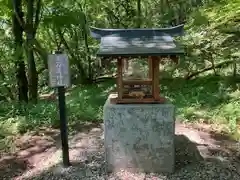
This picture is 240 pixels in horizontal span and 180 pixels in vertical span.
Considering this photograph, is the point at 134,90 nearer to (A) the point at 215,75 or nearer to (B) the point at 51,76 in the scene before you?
(B) the point at 51,76

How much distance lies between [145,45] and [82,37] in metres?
10.4

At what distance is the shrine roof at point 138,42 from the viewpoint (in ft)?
14.0

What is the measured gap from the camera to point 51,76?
4555 millimetres

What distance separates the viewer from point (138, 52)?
427 centimetres

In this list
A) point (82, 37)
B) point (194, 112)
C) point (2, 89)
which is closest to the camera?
point (194, 112)

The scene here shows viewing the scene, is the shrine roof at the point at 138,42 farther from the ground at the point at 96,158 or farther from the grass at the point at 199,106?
the ground at the point at 96,158

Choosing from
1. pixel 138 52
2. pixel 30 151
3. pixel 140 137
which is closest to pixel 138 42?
pixel 138 52

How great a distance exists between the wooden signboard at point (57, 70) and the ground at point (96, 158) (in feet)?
4.73

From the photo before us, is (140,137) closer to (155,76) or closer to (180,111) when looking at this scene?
(155,76)

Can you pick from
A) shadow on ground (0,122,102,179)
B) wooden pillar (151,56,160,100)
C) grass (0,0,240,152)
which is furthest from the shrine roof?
shadow on ground (0,122,102,179)

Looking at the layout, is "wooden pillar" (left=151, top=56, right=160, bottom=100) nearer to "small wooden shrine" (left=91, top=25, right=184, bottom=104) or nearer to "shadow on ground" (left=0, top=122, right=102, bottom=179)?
"small wooden shrine" (left=91, top=25, right=184, bottom=104)

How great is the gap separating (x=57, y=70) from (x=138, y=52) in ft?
4.28

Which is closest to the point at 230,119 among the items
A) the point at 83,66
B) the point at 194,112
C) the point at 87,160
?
the point at 194,112

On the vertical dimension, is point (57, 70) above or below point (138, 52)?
below
